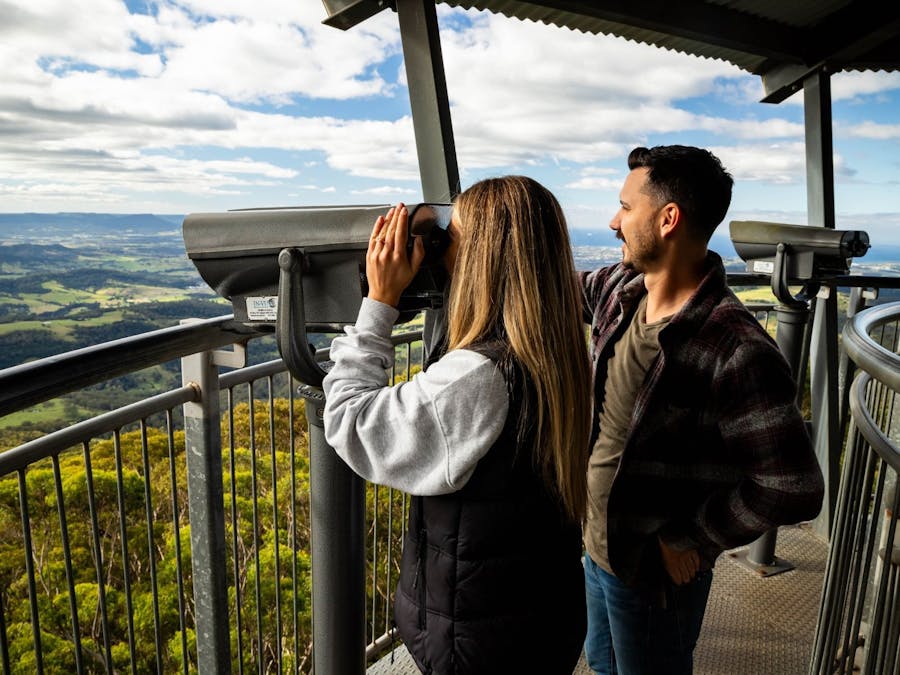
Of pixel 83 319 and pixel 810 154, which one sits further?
pixel 83 319

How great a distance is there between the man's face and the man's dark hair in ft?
0.07

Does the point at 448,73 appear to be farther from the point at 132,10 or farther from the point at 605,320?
the point at 132,10

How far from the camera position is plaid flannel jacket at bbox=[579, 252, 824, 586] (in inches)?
46.1

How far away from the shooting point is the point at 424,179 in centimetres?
228

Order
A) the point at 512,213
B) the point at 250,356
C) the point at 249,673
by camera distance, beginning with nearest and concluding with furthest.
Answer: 1. the point at 512,213
2. the point at 250,356
3. the point at 249,673

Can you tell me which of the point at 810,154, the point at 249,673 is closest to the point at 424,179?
the point at 810,154

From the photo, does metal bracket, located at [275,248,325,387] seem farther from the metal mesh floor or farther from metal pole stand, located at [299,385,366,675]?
the metal mesh floor

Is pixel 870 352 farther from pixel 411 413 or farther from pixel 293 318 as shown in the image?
pixel 293 318

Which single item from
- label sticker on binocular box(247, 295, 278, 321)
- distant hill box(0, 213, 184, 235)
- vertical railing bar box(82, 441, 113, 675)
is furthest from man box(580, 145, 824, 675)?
distant hill box(0, 213, 184, 235)

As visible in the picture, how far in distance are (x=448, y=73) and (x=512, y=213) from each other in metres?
1.50

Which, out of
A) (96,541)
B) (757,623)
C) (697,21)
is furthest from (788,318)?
(96,541)

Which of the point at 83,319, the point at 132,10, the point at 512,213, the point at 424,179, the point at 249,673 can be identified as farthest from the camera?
the point at 132,10

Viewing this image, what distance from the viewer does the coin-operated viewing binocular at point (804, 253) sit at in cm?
247

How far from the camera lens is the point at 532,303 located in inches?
38.8
